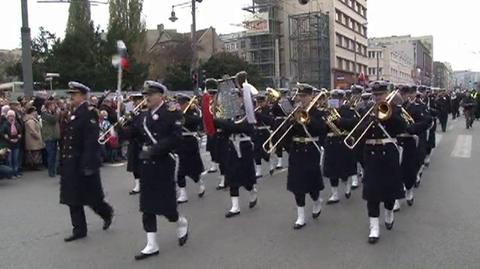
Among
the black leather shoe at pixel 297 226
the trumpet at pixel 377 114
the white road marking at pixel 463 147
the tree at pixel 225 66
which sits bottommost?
the white road marking at pixel 463 147

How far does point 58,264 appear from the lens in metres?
6.30

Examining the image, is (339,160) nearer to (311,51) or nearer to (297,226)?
(297,226)

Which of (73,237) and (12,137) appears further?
(12,137)

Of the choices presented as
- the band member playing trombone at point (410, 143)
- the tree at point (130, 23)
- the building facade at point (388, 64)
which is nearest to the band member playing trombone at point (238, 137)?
the band member playing trombone at point (410, 143)

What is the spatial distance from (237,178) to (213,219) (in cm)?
71

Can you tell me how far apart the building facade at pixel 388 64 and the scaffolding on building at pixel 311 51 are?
21.9m

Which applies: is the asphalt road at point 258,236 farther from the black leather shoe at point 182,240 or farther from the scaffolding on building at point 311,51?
the scaffolding on building at point 311,51

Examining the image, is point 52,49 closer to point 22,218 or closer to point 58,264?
point 22,218

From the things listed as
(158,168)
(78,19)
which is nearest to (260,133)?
(158,168)

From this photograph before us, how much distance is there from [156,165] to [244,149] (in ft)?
8.14

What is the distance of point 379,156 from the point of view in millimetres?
7117

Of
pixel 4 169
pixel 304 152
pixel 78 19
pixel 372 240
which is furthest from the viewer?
pixel 78 19

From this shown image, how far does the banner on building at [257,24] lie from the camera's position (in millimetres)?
74375

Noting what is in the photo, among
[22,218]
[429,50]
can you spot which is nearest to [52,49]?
[22,218]
